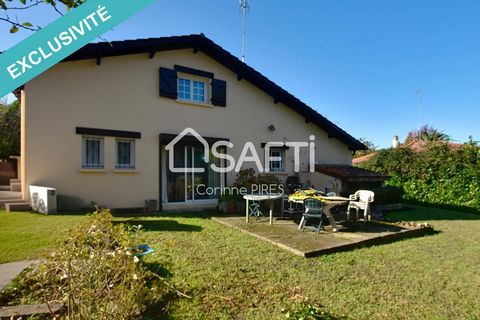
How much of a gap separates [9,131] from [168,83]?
45.0 feet

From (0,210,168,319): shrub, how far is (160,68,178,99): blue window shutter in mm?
8222

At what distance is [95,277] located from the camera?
2760 millimetres

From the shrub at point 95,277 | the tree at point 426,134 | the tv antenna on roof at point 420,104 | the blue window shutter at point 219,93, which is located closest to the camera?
the shrub at point 95,277

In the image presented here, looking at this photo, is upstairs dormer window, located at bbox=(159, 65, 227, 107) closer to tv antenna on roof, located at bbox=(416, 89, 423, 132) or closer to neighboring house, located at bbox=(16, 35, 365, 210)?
neighboring house, located at bbox=(16, 35, 365, 210)

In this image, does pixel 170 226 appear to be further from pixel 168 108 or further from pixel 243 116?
pixel 243 116

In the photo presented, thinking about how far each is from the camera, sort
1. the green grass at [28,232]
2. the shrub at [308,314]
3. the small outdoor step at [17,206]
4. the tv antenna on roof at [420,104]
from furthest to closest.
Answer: the tv antenna on roof at [420,104] < the small outdoor step at [17,206] < the green grass at [28,232] < the shrub at [308,314]

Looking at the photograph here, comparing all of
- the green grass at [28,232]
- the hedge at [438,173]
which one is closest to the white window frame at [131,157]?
the green grass at [28,232]

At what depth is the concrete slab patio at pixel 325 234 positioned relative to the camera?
18.9ft

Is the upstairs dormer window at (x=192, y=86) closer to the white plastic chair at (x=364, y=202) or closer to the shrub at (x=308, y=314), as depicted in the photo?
the white plastic chair at (x=364, y=202)

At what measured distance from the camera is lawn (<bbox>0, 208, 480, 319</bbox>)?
11.2ft

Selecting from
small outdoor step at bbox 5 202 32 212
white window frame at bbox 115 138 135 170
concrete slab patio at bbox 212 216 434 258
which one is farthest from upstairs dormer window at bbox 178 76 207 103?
small outdoor step at bbox 5 202 32 212

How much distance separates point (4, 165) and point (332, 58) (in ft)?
69.5

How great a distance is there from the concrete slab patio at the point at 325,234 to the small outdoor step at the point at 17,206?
601cm

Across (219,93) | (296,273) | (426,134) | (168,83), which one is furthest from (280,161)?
(426,134)
